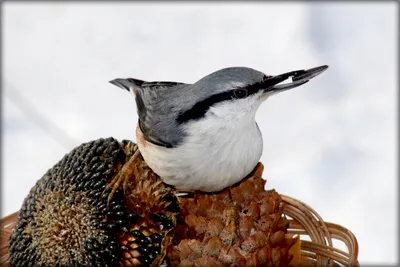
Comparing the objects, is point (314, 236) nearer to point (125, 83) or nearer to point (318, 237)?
point (318, 237)

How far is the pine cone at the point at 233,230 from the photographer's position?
1383 mm

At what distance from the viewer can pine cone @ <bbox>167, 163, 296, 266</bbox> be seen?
1383mm

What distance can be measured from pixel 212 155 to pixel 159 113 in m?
0.21

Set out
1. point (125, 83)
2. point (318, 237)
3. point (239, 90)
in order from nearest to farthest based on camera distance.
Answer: point (239, 90) < point (318, 237) < point (125, 83)

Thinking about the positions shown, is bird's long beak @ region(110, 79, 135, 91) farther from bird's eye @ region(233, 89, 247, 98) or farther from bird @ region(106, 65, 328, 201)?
bird's eye @ region(233, 89, 247, 98)

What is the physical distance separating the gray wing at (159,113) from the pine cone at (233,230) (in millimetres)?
180

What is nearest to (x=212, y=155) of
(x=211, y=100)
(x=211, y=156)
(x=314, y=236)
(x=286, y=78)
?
(x=211, y=156)

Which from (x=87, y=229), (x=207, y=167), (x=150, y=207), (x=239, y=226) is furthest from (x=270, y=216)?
(x=87, y=229)

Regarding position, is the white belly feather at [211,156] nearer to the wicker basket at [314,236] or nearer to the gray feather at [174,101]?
the gray feather at [174,101]

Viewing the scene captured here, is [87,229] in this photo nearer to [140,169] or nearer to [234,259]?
[140,169]

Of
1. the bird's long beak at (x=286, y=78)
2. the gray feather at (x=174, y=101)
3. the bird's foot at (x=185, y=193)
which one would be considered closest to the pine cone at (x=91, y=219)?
the bird's foot at (x=185, y=193)

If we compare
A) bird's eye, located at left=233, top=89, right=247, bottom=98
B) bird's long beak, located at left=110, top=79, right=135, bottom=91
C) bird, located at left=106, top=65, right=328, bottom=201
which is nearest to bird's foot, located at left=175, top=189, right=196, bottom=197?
bird, located at left=106, top=65, right=328, bottom=201

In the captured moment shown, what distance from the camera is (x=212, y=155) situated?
1.42 m

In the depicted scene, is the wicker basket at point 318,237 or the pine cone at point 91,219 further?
the wicker basket at point 318,237
